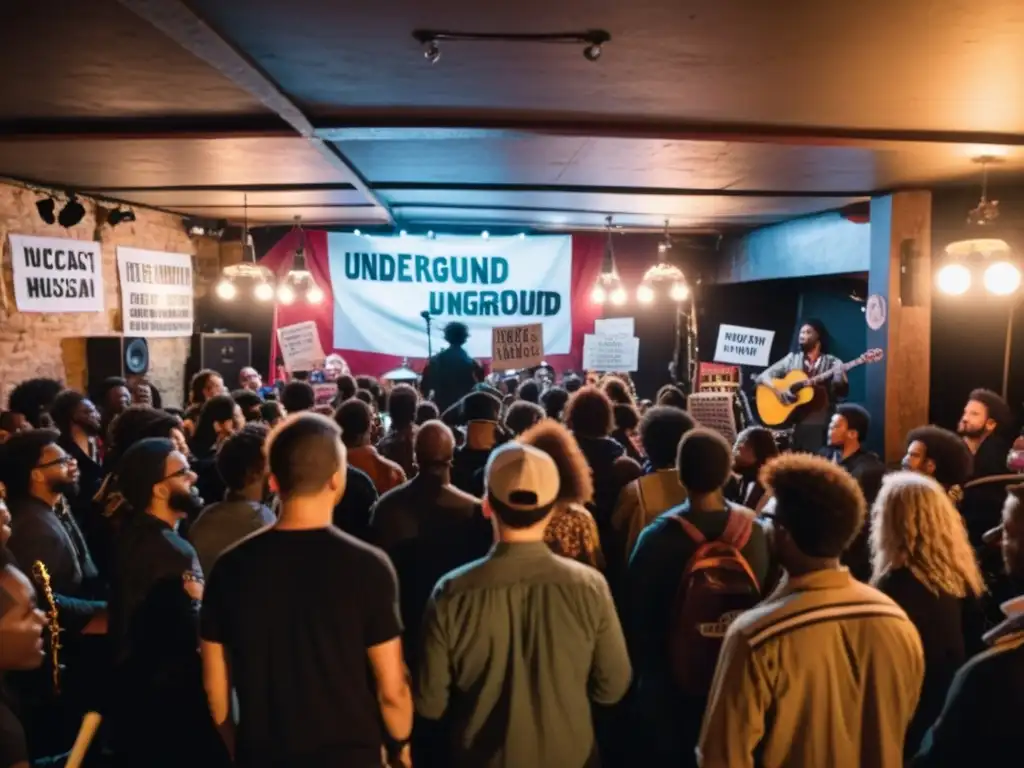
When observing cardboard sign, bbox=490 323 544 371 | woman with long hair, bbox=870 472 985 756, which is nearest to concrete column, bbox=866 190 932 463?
cardboard sign, bbox=490 323 544 371

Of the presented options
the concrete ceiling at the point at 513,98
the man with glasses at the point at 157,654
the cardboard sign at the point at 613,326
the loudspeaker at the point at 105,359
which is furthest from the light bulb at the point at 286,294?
the man with glasses at the point at 157,654

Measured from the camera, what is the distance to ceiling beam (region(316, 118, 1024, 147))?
5.36 m

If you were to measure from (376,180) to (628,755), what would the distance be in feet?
18.0

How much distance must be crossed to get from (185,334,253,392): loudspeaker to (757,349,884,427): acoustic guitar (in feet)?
20.7

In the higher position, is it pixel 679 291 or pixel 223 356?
pixel 679 291

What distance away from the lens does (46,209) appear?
7625 millimetres

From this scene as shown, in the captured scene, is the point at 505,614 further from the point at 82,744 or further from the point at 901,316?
the point at 901,316

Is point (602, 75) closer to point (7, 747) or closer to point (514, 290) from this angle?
point (7, 747)

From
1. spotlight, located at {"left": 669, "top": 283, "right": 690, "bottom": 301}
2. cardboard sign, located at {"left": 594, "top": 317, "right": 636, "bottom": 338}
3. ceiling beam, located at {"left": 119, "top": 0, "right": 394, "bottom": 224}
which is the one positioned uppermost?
ceiling beam, located at {"left": 119, "top": 0, "right": 394, "bottom": 224}

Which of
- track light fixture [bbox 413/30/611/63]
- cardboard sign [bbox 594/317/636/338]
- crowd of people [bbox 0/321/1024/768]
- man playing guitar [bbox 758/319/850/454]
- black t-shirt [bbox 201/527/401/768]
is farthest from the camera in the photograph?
cardboard sign [bbox 594/317/636/338]

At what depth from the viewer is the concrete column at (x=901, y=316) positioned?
7.75 m

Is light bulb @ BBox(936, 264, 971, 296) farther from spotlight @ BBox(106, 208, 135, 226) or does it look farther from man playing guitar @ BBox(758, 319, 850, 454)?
spotlight @ BBox(106, 208, 135, 226)

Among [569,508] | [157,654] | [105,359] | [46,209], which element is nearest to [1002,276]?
[569,508]

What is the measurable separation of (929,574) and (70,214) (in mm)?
7543
